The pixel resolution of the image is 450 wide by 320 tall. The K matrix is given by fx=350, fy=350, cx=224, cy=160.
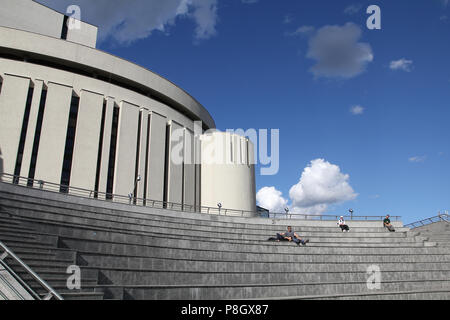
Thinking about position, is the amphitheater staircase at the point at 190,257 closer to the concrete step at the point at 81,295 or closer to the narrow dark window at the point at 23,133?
the concrete step at the point at 81,295

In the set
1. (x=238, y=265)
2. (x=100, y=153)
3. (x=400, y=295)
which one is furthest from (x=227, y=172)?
(x=400, y=295)

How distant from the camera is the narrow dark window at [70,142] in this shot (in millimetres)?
19578

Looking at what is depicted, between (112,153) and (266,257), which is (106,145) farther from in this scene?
(266,257)

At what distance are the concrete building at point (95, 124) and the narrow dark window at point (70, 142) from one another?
6cm

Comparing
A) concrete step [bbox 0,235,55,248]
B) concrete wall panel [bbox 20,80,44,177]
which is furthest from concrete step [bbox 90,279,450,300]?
concrete wall panel [bbox 20,80,44,177]

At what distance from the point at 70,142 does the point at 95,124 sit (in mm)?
1774

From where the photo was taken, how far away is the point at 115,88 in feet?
75.8

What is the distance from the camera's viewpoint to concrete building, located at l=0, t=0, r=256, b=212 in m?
18.8

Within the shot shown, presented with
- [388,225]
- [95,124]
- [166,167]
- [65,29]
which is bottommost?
[388,225]

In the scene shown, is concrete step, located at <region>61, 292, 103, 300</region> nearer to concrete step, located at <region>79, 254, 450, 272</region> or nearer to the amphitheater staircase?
the amphitheater staircase

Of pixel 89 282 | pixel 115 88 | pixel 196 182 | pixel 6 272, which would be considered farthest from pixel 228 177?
pixel 6 272

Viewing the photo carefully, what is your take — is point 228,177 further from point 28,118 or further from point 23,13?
point 23,13

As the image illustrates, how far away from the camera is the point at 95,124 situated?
69.1ft

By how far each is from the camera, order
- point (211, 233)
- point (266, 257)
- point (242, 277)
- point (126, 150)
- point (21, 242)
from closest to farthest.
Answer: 1. point (21, 242)
2. point (242, 277)
3. point (266, 257)
4. point (211, 233)
5. point (126, 150)
